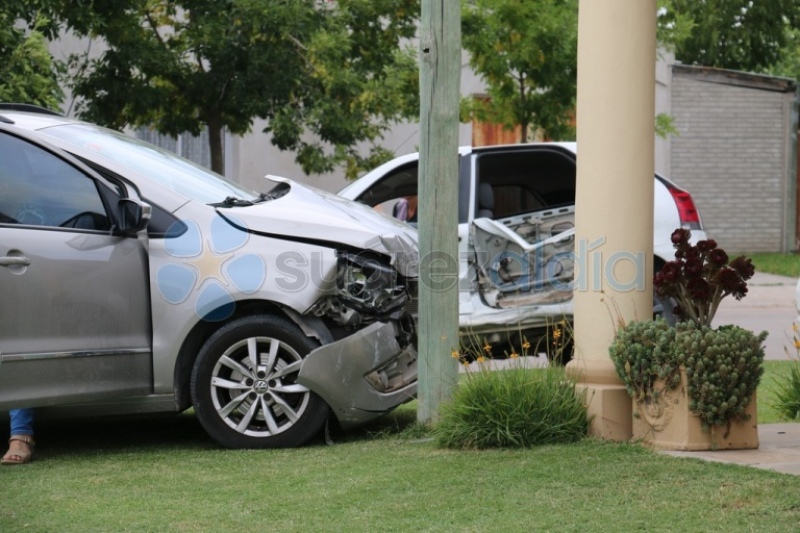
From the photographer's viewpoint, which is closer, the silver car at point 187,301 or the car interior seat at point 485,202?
the silver car at point 187,301

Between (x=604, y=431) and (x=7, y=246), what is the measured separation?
3.10m

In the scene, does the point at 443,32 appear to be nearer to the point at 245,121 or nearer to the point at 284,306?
the point at 284,306

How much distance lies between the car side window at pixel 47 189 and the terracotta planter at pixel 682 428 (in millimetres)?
2944

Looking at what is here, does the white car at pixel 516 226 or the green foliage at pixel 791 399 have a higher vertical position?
the white car at pixel 516 226

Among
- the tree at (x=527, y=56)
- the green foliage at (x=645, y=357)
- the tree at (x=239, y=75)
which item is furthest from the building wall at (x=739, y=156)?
the green foliage at (x=645, y=357)

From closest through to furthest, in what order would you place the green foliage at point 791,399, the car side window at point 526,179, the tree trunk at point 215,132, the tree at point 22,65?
the green foliage at point 791,399 < the car side window at point 526,179 < the tree at point 22,65 < the tree trunk at point 215,132

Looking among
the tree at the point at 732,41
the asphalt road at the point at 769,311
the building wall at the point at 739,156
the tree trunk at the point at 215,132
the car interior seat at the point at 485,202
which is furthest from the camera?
the building wall at the point at 739,156

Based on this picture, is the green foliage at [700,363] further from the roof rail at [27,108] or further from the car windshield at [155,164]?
the roof rail at [27,108]

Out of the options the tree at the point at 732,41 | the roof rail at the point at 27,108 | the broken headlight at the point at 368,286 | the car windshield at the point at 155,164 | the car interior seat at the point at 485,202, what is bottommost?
the broken headlight at the point at 368,286

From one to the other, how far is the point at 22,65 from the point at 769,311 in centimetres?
990

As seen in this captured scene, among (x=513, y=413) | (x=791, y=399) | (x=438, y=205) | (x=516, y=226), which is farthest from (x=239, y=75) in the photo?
(x=513, y=413)

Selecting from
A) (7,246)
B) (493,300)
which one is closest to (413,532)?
(7,246)

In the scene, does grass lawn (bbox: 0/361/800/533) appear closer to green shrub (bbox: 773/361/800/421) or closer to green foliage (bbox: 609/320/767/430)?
green foliage (bbox: 609/320/767/430)

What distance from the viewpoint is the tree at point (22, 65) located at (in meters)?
10.7
